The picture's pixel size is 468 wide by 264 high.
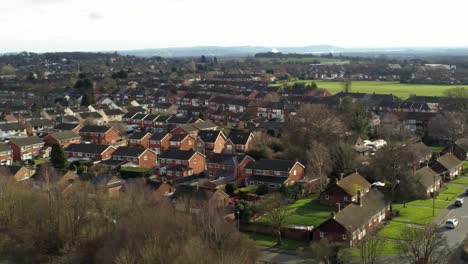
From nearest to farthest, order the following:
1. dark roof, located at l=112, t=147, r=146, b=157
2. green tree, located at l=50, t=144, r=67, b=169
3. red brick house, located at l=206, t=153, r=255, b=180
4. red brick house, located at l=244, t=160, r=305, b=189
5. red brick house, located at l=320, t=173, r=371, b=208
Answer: red brick house, located at l=320, t=173, r=371, b=208 < red brick house, located at l=244, t=160, r=305, b=189 < red brick house, located at l=206, t=153, r=255, b=180 < green tree, located at l=50, t=144, r=67, b=169 < dark roof, located at l=112, t=147, r=146, b=157

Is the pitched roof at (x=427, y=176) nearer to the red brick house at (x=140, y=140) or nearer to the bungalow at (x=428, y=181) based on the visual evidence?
the bungalow at (x=428, y=181)

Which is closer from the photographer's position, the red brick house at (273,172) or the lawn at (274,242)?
the lawn at (274,242)

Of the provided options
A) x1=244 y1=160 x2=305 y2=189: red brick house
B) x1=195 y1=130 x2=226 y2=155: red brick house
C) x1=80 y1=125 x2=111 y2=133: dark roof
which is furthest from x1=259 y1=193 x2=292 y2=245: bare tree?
x1=80 y1=125 x2=111 y2=133: dark roof

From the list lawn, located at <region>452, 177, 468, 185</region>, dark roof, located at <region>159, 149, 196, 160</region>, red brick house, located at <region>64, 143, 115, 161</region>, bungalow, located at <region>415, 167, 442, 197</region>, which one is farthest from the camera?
red brick house, located at <region>64, 143, 115, 161</region>

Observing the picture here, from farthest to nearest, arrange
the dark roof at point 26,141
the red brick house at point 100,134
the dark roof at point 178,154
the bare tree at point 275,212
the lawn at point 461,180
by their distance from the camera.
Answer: the red brick house at point 100,134, the dark roof at point 26,141, the dark roof at point 178,154, the lawn at point 461,180, the bare tree at point 275,212

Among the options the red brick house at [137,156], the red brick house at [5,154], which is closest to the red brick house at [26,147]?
the red brick house at [5,154]

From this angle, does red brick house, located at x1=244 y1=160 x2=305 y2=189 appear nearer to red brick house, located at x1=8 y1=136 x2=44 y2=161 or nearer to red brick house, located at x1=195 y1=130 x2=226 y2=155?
red brick house, located at x1=195 y1=130 x2=226 y2=155

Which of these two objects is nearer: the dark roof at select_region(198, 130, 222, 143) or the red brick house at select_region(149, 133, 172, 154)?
the dark roof at select_region(198, 130, 222, 143)
